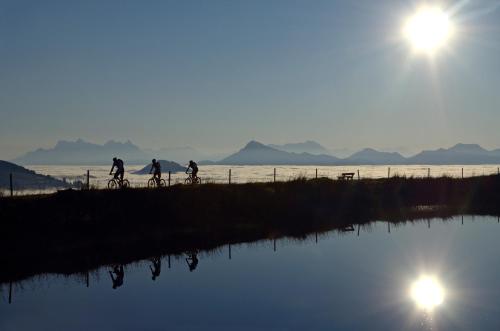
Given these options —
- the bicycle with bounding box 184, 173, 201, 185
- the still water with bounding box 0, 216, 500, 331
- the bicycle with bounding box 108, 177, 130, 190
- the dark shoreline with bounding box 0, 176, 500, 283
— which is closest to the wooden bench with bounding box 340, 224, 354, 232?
the dark shoreline with bounding box 0, 176, 500, 283

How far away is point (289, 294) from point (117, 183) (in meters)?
23.0

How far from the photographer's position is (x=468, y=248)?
39062 mm

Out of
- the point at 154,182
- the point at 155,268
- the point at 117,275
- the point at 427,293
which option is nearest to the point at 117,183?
the point at 154,182

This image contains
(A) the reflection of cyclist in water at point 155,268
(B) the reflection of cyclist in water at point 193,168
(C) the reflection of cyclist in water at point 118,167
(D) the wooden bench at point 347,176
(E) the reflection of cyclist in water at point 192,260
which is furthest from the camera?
(D) the wooden bench at point 347,176

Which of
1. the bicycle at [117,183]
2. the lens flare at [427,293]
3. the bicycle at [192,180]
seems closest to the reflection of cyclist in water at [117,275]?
the bicycle at [117,183]

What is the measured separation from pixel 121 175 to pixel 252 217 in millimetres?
12935

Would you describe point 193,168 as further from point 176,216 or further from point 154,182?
point 176,216

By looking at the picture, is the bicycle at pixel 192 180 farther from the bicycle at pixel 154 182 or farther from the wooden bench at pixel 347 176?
the wooden bench at pixel 347 176

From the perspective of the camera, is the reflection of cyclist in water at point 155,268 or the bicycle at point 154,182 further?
the bicycle at point 154,182

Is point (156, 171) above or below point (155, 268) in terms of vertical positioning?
above

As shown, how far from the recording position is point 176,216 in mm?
44438

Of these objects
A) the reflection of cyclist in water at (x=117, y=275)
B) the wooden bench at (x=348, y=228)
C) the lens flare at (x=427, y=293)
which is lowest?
the lens flare at (x=427, y=293)

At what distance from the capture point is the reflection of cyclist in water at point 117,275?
1128 inches

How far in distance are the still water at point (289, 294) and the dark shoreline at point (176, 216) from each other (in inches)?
155
